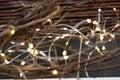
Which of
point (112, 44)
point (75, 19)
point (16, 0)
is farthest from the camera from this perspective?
point (16, 0)

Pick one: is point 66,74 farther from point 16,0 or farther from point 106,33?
point 16,0

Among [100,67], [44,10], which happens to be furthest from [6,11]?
[100,67]

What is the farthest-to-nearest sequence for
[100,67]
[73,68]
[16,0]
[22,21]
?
1. [16,0]
2. [100,67]
3. [73,68]
4. [22,21]

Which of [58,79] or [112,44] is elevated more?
[112,44]

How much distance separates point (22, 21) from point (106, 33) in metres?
0.63

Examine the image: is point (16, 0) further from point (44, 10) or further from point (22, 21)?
point (22, 21)

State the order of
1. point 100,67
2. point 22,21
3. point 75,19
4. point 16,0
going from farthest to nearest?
point 16,0 → point 75,19 → point 100,67 → point 22,21

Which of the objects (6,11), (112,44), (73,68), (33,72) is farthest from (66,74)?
(6,11)

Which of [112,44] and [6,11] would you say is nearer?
[112,44]

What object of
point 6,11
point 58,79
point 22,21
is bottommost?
point 58,79

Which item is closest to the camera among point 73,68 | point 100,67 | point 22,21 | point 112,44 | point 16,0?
point 22,21

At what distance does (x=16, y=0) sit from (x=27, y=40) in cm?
55

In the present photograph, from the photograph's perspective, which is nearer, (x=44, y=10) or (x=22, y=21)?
(x=22, y=21)

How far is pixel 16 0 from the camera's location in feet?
7.30
